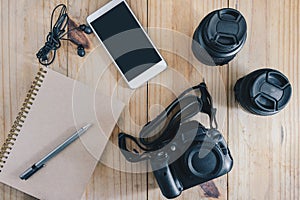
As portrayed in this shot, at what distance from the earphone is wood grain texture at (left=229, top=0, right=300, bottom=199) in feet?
0.82

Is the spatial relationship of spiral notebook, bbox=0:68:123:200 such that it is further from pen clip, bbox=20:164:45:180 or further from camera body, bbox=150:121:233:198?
camera body, bbox=150:121:233:198

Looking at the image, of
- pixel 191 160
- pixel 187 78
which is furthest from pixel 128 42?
pixel 191 160

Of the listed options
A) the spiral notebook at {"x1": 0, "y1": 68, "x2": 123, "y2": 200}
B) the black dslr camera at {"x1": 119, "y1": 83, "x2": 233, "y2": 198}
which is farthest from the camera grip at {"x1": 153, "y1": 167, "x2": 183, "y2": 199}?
the spiral notebook at {"x1": 0, "y1": 68, "x2": 123, "y2": 200}

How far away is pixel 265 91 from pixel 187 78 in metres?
0.13

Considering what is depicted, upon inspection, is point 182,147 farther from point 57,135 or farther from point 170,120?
point 57,135

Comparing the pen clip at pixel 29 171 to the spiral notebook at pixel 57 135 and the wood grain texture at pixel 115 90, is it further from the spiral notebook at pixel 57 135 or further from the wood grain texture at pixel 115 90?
the wood grain texture at pixel 115 90

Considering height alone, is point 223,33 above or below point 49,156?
above

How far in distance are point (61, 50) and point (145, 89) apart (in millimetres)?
151

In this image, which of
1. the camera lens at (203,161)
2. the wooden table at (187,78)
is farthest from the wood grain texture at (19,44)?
the camera lens at (203,161)

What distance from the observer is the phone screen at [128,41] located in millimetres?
937

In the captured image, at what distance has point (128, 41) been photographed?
938 mm

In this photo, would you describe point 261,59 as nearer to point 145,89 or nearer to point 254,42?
point 254,42

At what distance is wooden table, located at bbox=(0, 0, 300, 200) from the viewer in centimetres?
95

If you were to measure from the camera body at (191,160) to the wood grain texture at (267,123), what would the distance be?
64 mm
